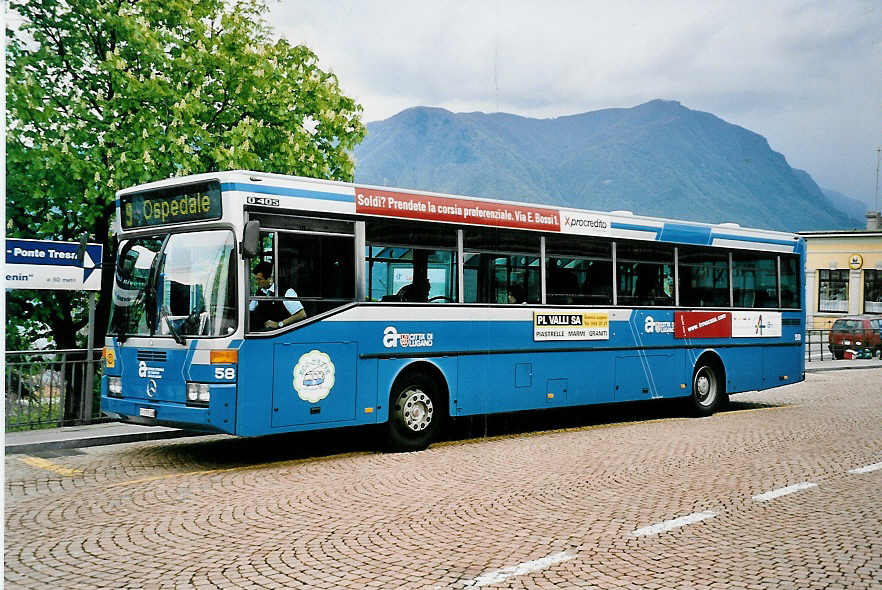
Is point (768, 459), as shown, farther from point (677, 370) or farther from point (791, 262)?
point (791, 262)

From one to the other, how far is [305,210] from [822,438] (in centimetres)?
792

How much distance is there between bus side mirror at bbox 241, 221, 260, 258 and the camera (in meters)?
9.34

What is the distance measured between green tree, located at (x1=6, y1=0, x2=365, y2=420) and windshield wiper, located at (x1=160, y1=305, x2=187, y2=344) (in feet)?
26.2

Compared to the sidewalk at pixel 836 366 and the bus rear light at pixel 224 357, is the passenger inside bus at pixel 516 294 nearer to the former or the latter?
the bus rear light at pixel 224 357

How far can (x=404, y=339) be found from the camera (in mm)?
11188

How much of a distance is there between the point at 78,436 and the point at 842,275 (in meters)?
57.5

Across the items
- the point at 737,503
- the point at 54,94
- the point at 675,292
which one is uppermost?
the point at 54,94

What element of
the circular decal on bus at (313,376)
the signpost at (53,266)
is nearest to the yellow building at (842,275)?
the signpost at (53,266)

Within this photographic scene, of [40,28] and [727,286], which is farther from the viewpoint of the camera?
[40,28]

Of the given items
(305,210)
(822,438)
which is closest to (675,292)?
(822,438)

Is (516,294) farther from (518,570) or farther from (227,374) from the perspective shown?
(518,570)

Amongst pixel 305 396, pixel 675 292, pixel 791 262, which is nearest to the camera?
pixel 305 396

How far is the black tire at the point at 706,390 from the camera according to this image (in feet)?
50.9

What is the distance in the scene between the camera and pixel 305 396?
1009 centimetres
